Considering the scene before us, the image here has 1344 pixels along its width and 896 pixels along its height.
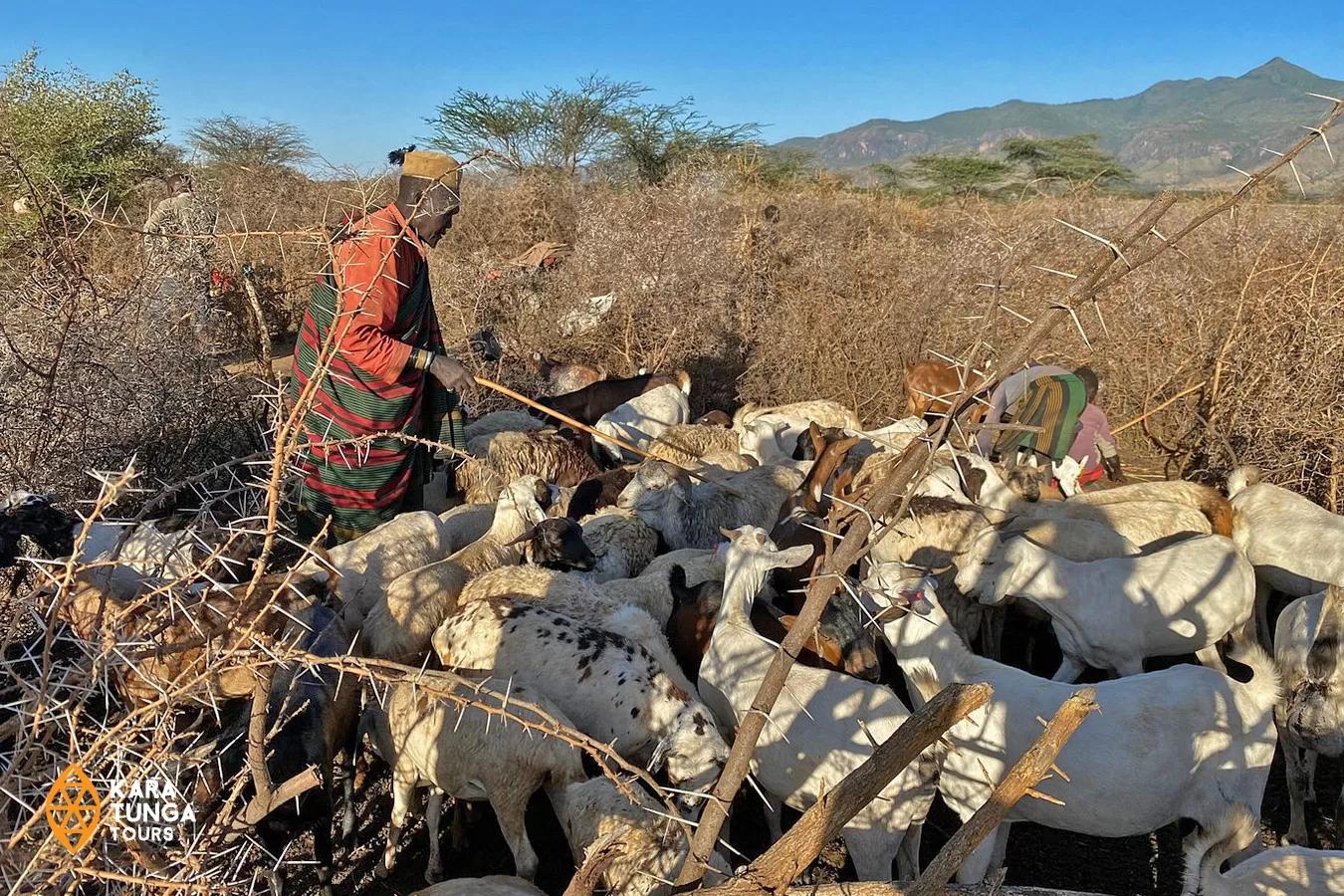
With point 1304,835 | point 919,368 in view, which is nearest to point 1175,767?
point 1304,835

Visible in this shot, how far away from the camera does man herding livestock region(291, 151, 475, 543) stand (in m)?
5.43

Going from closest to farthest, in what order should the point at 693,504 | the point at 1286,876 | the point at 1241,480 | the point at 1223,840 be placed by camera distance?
the point at 1286,876 < the point at 1223,840 < the point at 1241,480 < the point at 693,504

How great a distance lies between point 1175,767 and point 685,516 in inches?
143

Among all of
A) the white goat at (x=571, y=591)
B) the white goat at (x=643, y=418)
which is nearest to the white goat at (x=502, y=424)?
the white goat at (x=643, y=418)

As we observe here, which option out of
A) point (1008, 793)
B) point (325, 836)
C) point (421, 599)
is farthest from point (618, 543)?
point (1008, 793)

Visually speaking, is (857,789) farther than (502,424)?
No

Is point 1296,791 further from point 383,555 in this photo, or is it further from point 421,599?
point 383,555

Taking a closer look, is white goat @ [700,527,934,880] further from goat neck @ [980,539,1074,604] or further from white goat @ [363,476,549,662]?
goat neck @ [980,539,1074,604]

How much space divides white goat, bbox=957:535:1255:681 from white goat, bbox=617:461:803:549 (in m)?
2.00

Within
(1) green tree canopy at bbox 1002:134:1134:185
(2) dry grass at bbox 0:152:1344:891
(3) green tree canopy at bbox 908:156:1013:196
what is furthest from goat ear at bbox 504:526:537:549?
(1) green tree canopy at bbox 1002:134:1134:185

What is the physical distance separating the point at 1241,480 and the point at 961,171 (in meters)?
25.1

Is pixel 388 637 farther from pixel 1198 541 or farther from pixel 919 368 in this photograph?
pixel 919 368

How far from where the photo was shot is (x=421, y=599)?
4574 mm

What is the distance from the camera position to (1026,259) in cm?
1005
